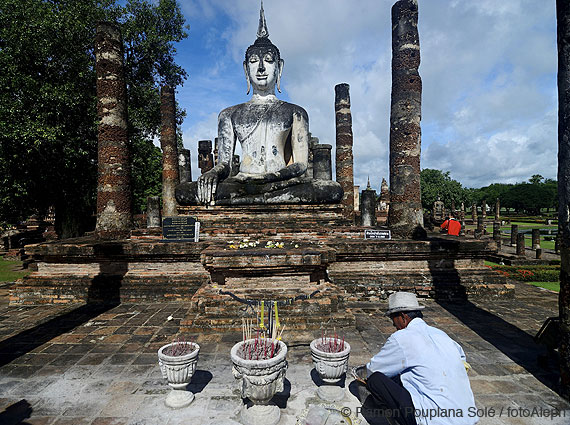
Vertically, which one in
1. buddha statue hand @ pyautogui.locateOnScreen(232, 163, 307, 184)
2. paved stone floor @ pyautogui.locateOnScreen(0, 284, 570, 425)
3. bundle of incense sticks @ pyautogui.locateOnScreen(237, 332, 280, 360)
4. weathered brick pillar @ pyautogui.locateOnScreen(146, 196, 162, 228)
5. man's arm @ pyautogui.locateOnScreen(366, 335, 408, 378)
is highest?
buddha statue hand @ pyautogui.locateOnScreen(232, 163, 307, 184)

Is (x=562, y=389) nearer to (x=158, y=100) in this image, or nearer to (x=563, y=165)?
(x=563, y=165)

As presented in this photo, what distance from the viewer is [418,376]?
7.82 feet

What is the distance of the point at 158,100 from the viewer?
16.5 m

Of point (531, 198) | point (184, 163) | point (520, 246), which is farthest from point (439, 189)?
point (184, 163)

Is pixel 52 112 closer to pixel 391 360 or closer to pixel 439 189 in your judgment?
pixel 391 360

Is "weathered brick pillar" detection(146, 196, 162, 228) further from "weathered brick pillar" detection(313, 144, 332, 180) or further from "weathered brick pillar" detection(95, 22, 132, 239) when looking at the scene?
"weathered brick pillar" detection(313, 144, 332, 180)

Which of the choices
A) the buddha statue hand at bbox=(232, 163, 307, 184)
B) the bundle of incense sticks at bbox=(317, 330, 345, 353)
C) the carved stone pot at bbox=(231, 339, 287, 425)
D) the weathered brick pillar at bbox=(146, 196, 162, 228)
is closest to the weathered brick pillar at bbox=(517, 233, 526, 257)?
the buddha statue hand at bbox=(232, 163, 307, 184)

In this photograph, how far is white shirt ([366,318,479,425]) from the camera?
7.33 feet

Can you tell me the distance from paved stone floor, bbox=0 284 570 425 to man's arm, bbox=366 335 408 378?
0.65 m

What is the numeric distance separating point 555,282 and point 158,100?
58.2 feet

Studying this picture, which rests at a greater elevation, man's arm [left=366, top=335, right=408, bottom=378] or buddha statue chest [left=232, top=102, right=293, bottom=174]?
buddha statue chest [left=232, top=102, right=293, bottom=174]

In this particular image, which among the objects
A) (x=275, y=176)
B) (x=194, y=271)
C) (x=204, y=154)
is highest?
(x=204, y=154)

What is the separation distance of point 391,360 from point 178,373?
1.95 meters

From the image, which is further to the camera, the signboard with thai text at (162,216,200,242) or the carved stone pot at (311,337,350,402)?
the signboard with thai text at (162,216,200,242)
